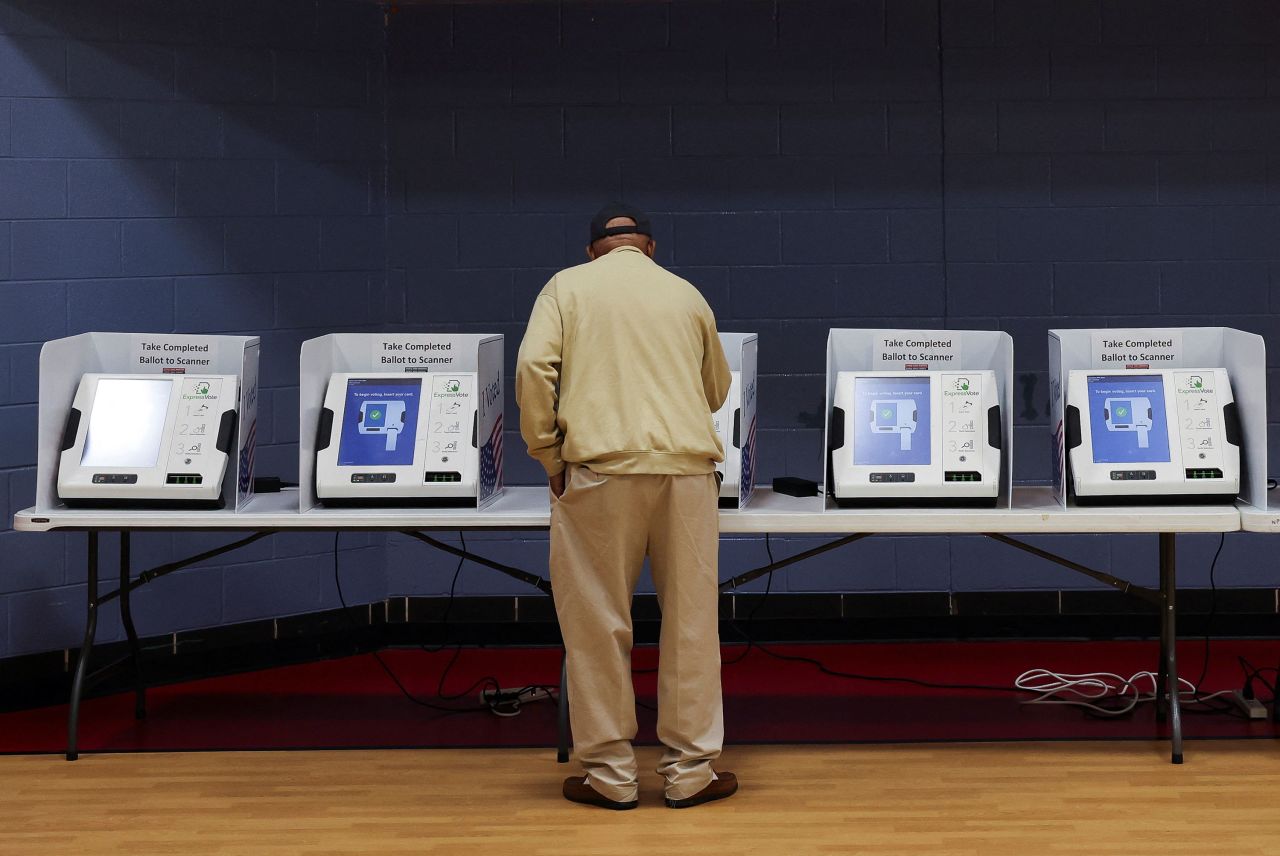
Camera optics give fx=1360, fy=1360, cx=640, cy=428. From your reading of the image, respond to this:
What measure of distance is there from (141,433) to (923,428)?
214 centimetres

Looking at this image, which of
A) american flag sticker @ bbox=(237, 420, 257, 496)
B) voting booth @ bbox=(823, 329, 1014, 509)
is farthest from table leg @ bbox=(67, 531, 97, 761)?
voting booth @ bbox=(823, 329, 1014, 509)

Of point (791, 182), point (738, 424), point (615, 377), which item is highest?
point (791, 182)

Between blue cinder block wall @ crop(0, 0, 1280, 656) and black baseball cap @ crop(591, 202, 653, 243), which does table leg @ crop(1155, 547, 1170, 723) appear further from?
black baseball cap @ crop(591, 202, 653, 243)

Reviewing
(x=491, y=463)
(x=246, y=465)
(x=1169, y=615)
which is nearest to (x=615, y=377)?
(x=491, y=463)

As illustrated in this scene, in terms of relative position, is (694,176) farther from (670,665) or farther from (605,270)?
(670,665)

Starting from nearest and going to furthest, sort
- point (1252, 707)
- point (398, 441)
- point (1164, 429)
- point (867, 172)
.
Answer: point (1164, 429)
point (398, 441)
point (1252, 707)
point (867, 172)

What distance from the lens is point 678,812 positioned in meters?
3.21

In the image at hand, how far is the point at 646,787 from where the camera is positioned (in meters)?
3.39

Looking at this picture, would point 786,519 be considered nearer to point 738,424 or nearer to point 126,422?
point 738,424

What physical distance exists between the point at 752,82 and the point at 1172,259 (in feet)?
5.28

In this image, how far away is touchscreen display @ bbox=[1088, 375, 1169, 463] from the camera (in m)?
3.61

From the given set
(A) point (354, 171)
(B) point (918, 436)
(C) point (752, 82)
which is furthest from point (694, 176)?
(B) point (918, 436)

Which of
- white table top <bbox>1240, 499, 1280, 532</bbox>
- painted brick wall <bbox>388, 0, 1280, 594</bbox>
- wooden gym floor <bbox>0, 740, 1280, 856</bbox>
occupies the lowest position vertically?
wooden gym floor <bbox>0, 740, 1280, 856</bbox>

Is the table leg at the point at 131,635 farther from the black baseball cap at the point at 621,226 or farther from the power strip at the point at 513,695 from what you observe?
the black baseball cap at the point at 621,226
